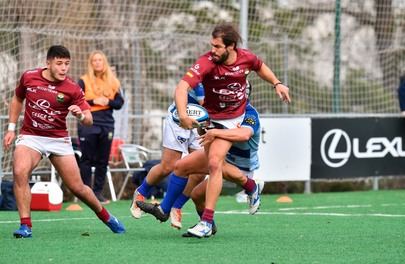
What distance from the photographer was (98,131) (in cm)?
1550

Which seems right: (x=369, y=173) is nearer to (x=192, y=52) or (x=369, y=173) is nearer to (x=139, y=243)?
(x=192, y=52)

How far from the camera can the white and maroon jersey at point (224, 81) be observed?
10.4 m

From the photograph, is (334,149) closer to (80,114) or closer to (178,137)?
(178,137)

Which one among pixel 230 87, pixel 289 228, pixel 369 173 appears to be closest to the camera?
pixel 230 87

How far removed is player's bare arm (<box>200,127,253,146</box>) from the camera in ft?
34.6

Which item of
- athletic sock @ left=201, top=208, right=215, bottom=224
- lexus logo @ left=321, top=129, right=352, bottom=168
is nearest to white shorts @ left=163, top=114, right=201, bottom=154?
athletic sock @ left=201, top=208, right=215, bottom=224

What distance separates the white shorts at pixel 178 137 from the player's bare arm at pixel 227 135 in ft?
5.43

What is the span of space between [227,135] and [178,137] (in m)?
1.89

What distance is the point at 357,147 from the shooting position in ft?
61.0

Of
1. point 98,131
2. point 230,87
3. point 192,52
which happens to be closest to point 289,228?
point 230,87

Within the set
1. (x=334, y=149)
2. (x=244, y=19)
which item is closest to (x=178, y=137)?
(x=244, y=19)

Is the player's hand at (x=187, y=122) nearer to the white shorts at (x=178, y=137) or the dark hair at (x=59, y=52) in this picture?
the dark hair at (x=59, y=52)

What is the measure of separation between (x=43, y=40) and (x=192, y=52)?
2.91 m

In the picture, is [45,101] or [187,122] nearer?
[187,122]
